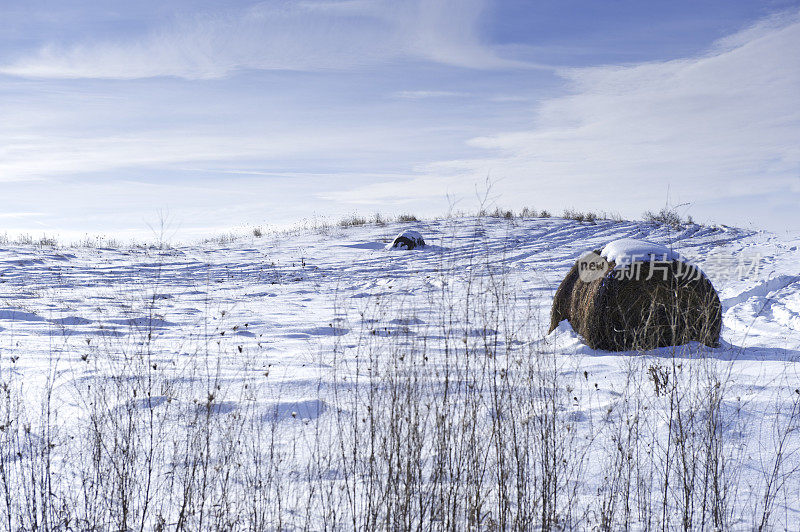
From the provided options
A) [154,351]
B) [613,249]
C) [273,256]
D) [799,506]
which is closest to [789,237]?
[613,249]

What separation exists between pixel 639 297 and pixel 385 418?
11.3 ft

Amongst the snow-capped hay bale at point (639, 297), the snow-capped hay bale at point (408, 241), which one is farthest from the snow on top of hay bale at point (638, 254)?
the snow-capped hay bale at point (408, 241)

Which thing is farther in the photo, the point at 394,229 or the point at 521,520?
the point at 394,229

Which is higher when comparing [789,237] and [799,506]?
[789,237]

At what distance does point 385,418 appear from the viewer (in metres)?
3.79

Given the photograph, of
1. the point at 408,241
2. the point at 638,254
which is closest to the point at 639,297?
the point at 638,254

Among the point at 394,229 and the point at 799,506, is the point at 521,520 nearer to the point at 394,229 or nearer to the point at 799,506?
the point at 799,506

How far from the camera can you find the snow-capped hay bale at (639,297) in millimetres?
5832

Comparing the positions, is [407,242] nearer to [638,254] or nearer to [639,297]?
[638,254]

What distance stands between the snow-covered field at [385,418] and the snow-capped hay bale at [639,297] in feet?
0.85

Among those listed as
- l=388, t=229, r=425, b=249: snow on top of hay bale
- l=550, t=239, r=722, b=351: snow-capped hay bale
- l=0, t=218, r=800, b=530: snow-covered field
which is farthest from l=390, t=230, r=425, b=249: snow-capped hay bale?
l=550, t=239, r=722, b=351: snow-capped hay bale

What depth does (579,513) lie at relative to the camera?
3.19 m

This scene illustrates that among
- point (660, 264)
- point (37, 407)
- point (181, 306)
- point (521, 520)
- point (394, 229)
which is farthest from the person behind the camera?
point (394, 229)

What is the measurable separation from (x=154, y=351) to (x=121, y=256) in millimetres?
10871
